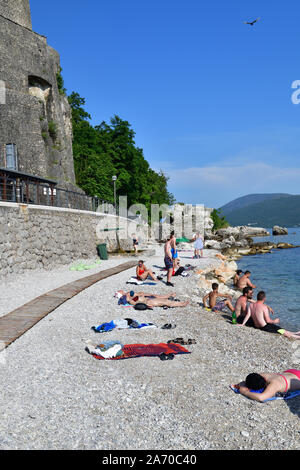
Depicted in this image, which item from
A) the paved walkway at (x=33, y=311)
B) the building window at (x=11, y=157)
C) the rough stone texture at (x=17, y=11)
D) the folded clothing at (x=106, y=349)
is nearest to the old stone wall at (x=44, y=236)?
the paved walkway at (x=33, y=311)

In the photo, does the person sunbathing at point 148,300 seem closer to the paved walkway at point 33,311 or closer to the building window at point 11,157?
the paved walkway at point 33,311

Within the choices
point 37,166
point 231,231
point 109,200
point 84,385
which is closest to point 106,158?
point 109,200

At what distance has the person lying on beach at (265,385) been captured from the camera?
500 centimetres

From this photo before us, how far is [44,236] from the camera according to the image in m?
16.1

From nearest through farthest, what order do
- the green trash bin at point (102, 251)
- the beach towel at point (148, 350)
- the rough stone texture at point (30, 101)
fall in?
the beach towel at point (148, 350)
the green trash bin at point (102, 251)
the rough stone texture at point (30, 101)

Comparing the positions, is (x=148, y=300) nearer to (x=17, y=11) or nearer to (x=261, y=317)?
(x=261, y=317)

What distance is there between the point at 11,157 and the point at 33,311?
18688 millimetres

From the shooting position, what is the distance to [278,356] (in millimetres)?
7312

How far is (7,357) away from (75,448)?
288cm

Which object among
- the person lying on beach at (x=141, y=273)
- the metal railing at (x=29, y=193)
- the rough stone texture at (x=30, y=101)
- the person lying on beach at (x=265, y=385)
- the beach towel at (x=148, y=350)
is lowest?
the person lying on beach at (x=265, y=385)

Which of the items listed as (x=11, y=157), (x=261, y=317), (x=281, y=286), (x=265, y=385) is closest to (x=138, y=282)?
(x=261, y=317)

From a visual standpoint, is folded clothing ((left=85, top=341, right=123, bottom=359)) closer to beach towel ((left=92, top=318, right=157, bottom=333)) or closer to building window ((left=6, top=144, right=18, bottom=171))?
beach towel ((left=92, top=318, right=157, bottom=333))

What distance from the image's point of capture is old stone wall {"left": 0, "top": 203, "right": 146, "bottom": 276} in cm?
1331

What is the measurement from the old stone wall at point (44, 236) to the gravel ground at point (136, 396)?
6307mm
